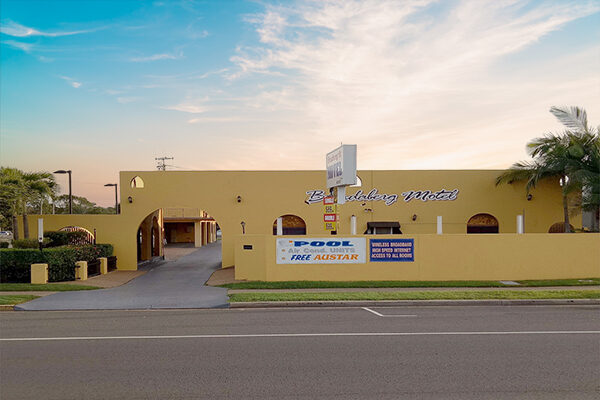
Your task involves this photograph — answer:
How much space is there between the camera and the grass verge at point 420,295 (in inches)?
588

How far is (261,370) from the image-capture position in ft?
25.4

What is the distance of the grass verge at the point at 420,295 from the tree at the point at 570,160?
26.5 feet

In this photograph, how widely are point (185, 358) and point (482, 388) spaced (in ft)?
16.2

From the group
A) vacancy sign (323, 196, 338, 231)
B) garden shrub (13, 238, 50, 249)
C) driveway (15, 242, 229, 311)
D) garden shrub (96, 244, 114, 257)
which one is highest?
vacancy sign (323, 196, 338, 231)

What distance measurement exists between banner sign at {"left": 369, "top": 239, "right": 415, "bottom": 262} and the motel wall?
166 mm

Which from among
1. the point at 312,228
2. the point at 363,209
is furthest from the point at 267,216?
the point at 363,209

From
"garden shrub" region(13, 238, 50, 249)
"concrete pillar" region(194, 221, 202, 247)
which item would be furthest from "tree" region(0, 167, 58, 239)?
"concrete pillar" region(194, 221, 202, 247)

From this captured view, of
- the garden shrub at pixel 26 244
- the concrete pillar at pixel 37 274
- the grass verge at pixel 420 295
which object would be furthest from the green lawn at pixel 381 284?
the garden shrub at pixel 26 244

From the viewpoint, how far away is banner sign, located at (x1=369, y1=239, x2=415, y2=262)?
19.1 m

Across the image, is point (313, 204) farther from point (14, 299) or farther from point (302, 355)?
point (302, 355)

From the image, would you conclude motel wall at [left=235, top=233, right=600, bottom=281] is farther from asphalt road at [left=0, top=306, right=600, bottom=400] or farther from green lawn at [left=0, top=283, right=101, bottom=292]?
green lawn at [left=0, top=283, right=101, bottom=292]

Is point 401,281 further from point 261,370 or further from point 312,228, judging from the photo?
point 261,370

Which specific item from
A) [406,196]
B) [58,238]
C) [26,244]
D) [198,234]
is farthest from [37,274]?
[198,234]

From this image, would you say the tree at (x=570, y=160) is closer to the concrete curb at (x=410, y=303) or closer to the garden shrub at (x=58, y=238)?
the concrete curb at (x=410, y=303)
